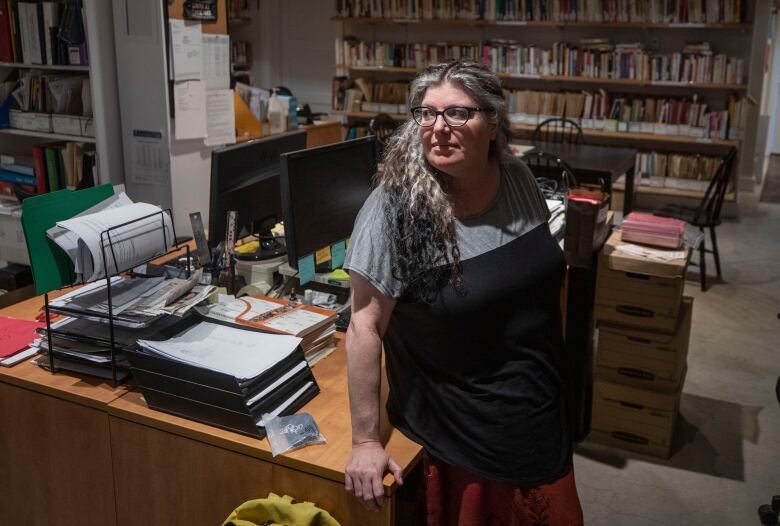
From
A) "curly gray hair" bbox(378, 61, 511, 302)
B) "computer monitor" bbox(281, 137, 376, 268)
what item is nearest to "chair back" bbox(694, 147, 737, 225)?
"computer monitor" bbox(281, 137, 376, 268)

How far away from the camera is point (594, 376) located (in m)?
3.14

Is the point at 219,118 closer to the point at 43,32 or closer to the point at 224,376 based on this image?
the point at 43,32

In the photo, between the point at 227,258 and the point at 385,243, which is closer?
the point at 385,243

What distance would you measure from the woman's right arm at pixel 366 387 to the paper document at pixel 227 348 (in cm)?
28

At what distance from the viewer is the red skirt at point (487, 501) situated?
153 centimetres

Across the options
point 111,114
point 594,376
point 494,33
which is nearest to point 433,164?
point 594,376

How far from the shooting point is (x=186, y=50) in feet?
11.8

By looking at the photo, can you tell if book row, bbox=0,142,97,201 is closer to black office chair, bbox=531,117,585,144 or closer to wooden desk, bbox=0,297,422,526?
wooden desk, bbox=0,297,422,526

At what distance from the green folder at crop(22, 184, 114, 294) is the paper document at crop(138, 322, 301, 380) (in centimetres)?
26

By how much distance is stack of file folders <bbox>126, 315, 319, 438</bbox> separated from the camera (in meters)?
1.65

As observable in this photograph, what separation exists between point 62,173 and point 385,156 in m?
3.00

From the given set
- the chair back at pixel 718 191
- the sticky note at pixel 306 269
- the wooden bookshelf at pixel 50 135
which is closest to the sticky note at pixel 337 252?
the sticky note at pixel 306 269

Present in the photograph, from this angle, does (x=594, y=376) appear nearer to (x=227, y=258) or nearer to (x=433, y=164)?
(x=227, y=258)

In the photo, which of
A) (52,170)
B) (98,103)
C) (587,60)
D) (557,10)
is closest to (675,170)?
(587,60)
